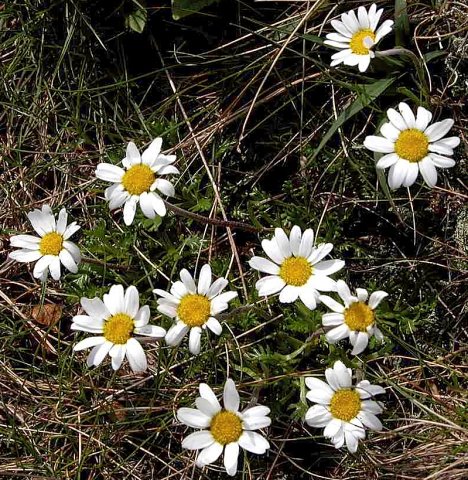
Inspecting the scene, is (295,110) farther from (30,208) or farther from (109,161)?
(30,208)

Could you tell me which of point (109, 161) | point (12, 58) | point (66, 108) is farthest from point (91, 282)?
point (12, 58)

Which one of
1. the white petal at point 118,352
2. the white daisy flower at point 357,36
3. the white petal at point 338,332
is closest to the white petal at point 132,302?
the white petal at point 118,352

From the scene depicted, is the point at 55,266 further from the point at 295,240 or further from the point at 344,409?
the point at 344,409

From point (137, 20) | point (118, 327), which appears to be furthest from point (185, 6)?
point (118, 327)

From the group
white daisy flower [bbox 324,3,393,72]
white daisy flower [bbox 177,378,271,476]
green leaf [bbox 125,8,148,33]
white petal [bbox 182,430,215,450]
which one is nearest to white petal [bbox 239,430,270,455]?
white daisy flower [bbox 177,378,271,476]

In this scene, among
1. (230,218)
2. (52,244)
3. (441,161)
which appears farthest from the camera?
(230,218)

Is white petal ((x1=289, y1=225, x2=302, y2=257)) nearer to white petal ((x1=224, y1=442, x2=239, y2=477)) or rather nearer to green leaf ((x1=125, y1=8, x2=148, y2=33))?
white petal ((x1=224, y1=442, x2=239, y2=477))
